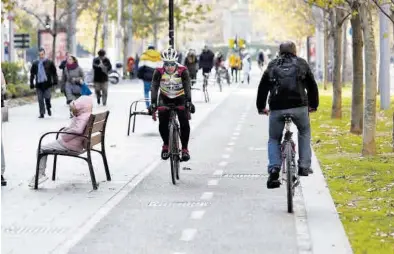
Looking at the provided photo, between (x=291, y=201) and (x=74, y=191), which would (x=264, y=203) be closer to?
(x=291, y=201)

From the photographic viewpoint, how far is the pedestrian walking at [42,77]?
27.5 meters

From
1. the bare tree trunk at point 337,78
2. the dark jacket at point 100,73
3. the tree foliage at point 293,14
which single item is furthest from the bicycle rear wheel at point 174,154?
the tree foliage at point 293,14

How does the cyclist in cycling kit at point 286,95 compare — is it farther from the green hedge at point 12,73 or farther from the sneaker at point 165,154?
the green hedge at point 12,73

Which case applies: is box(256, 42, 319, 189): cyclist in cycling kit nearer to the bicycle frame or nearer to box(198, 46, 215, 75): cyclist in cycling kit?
the bicycle frame

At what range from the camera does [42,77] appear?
27562 mm

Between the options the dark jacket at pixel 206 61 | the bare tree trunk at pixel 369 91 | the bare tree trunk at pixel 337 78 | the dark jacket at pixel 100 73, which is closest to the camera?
the bare tree trunk at pixel 369 91

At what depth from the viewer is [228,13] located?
166 m

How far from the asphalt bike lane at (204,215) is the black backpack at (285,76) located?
1.20m

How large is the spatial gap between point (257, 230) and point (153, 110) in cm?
487

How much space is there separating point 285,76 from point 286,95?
20 centimetres

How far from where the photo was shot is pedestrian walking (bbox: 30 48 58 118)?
90.2 feet

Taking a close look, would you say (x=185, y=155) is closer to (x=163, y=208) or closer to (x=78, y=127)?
(x=78, y=127)

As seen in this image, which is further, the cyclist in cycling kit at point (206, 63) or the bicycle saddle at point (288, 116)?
the cyclist in cycling kit at point (206, 63)

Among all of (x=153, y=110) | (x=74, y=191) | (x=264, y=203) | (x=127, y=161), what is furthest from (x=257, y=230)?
(x=127, y=161)
